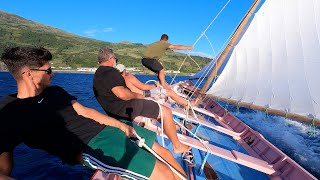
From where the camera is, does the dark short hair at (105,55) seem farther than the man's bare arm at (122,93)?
Yes

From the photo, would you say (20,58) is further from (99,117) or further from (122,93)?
(122,93)

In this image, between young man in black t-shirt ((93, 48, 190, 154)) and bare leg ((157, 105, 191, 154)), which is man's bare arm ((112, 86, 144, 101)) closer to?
young man in black t-shirt ((93, 48, 190, 154))

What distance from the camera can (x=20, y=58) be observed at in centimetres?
295

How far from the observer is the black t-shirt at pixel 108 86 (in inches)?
196

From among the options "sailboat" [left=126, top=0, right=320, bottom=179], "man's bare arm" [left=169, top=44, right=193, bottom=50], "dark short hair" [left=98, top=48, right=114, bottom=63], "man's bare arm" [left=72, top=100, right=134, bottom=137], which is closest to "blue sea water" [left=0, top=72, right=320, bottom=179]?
"sailboat" [left=126, top=0, right=320, bottom=179]

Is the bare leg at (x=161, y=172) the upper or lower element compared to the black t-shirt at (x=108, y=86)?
lower

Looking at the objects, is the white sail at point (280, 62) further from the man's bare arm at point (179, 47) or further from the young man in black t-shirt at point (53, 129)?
the young man in black t-shirt at point (53, 129)

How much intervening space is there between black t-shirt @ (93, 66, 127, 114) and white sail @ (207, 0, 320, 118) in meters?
3.43

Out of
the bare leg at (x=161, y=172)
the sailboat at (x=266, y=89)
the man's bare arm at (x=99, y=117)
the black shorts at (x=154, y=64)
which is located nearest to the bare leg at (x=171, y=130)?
the sailboat at (x=266, y=89)

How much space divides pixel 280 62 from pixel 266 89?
2.45 feet

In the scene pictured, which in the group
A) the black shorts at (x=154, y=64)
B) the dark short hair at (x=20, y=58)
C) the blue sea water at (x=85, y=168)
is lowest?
the blue sea water at (x=85, y=168)

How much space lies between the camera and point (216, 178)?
493cm

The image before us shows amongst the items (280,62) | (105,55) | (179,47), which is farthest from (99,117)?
(179,47)

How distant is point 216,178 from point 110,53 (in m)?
3.23
